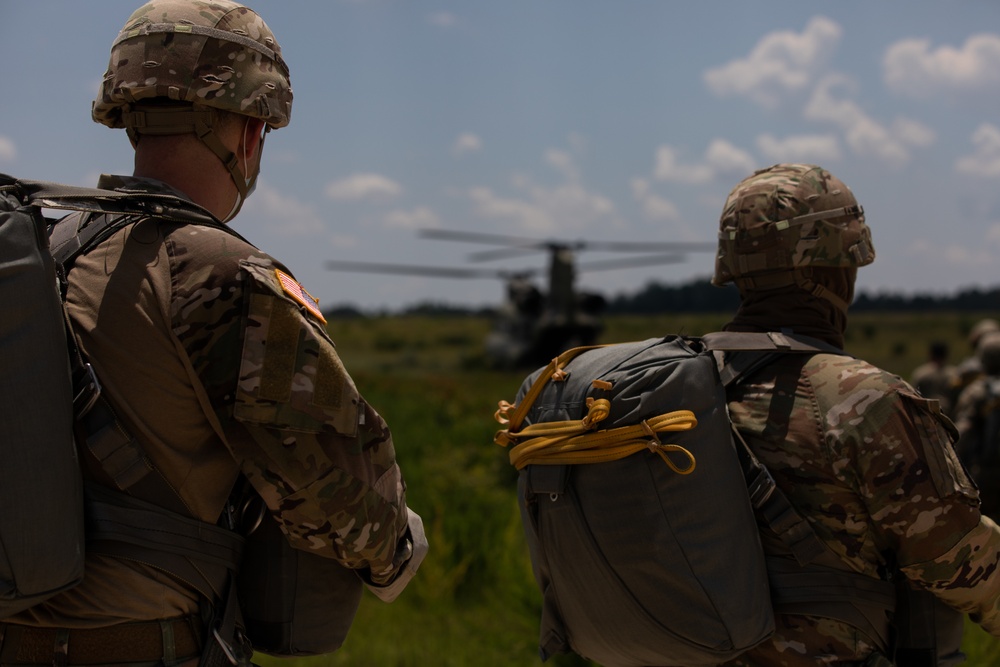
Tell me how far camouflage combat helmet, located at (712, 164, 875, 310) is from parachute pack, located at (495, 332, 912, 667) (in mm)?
246

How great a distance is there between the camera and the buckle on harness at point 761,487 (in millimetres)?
2506

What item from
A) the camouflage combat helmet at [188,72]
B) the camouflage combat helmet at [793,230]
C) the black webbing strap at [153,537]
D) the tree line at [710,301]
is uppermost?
the camouflage combat helmet at [188,72]

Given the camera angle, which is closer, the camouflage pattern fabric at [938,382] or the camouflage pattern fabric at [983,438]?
the camouflage pattern fabric at [983,438]

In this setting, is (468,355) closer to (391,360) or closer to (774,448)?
(391,360)

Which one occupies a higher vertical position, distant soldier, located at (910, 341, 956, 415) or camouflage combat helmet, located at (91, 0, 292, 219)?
camouflage combat helmet, located at (91, 0, 292, 219)

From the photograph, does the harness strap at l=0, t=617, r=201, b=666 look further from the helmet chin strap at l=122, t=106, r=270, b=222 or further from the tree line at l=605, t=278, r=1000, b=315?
the tree line at l=605, t=278, r=1000, b=315

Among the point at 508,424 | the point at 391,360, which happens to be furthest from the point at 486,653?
the point at 391,360

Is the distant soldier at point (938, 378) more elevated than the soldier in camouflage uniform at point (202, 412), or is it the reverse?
the soldier in camouflage uniform at point (202, 412)

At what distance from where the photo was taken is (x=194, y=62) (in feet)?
7.06

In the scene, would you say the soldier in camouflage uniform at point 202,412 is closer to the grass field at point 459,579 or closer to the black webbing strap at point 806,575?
the black webbing strap at point 806,575

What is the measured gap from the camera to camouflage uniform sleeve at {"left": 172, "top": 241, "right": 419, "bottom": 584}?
75.8 inches

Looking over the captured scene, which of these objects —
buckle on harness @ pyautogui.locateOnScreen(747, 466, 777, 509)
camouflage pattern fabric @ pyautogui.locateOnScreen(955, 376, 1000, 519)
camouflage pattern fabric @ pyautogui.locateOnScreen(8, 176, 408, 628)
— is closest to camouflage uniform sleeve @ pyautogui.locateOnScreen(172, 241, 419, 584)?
camouflage pattern fabric @ pyautogui.locateOnScreen(8, 176, 408, 628)

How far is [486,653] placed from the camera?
589cm

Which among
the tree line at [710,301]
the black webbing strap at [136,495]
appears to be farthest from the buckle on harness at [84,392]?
the tree line at [710,301]
